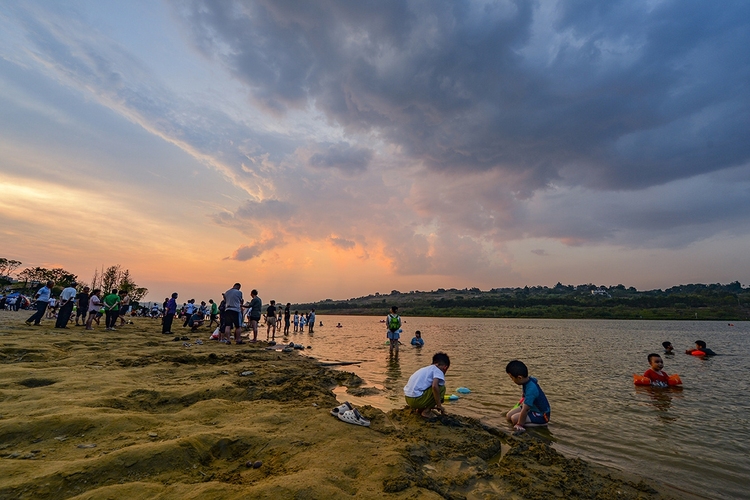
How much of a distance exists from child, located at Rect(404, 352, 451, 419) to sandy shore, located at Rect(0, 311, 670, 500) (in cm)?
31

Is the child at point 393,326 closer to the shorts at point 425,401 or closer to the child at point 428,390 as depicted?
the child at point 428,390

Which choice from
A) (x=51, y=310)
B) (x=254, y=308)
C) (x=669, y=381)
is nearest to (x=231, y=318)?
(x=254, y=308)

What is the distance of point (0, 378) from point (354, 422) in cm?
687

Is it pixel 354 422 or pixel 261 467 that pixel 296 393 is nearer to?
pixel 354 422

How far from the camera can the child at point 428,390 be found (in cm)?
690

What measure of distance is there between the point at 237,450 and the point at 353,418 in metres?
2.05

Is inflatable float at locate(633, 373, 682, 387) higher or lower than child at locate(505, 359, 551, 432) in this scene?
lower

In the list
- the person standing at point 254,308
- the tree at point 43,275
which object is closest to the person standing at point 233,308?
the person standing at point 254,308

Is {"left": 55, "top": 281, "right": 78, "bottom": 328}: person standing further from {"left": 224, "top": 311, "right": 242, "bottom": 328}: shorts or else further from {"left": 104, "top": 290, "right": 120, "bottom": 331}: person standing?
{"left": 224, "top": 311, "right": 242, "bottom": 328}: shorts

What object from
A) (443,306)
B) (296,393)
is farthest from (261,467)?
(443,306)

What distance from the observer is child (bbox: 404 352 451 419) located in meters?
6.90

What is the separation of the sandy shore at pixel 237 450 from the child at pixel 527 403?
699 mm

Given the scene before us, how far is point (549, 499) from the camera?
4.11 meters

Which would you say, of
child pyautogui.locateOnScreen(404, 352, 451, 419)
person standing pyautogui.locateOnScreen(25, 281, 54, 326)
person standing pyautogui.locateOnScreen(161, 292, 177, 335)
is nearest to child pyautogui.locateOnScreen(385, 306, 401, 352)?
child pyautogui.locateOnScreen(404, 352, 451, 419)
